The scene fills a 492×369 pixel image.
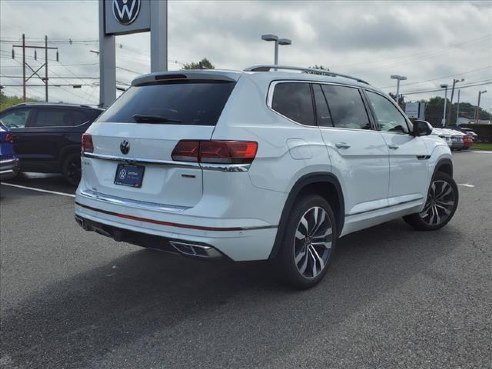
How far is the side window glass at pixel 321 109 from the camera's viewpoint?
444 centimetres

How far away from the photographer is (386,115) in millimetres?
5512

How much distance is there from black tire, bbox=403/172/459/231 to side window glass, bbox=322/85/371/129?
1867 millimetres

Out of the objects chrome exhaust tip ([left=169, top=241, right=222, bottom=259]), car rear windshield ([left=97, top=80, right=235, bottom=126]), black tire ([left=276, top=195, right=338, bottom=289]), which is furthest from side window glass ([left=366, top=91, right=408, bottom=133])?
chrome exhaust tip ([left=169, top=241, right=222, bottom=259])

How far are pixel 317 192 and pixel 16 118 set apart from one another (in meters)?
8.40

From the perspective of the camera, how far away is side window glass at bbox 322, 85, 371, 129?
15.3ft

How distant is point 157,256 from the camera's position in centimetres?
532

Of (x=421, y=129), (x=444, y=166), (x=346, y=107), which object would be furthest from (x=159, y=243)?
(x=444, y=166)

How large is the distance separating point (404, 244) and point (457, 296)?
171 cm

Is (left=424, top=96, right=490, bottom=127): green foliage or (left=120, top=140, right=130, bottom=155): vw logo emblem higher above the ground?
(left=424, top=96, right=490, bottom=127): green foliage

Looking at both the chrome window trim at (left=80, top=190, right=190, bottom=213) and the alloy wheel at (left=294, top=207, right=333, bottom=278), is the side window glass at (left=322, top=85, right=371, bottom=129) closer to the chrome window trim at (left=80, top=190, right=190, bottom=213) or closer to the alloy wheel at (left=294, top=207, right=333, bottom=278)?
the alloy wheel at (left=294, top=207, right=333, bottom=278)

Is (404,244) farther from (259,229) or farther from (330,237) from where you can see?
(259,229)

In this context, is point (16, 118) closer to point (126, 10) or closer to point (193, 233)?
point (126, 10)

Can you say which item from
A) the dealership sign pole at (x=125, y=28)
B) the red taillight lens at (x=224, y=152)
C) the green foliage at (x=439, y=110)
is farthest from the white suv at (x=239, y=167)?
the green foliage at (x=439, y=110)

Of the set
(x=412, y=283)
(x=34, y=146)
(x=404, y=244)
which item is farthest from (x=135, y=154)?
(x=34, y=146)
